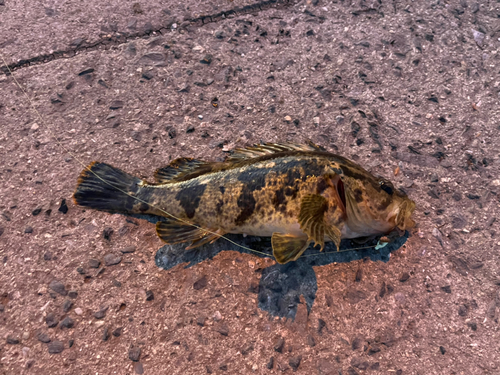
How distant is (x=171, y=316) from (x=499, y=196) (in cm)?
332

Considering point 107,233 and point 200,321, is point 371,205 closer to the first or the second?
point 200,321

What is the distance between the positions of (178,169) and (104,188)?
28.2 inches

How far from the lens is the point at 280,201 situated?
3.04 metres

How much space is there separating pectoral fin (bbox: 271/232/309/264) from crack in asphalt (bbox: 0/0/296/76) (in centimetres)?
340

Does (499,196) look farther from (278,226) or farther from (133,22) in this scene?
(133,22)

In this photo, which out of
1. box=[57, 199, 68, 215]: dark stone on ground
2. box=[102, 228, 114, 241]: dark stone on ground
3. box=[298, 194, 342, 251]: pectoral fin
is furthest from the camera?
box=[57, 199, 68, 215]: dark stone on ground

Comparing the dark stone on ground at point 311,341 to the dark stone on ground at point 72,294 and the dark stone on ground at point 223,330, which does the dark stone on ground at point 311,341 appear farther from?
the dark stone on ground at point 72,294

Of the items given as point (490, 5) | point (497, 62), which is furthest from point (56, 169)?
point (490, 5)

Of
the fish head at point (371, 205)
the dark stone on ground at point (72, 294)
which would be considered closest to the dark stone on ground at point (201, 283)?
the dark stone on ground at point (72, 294)

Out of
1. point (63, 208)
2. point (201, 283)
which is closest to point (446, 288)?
point (201, 283)

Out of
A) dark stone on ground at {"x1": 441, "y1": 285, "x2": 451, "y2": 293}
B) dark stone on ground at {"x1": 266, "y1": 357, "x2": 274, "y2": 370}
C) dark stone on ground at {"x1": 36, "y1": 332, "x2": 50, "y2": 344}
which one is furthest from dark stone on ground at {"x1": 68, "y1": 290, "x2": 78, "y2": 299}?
dark stone on ground at {"x1": 441, "y1": 285, "x2": 451, "y2": 293}

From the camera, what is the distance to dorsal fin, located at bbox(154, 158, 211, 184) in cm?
357

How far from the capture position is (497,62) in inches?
183

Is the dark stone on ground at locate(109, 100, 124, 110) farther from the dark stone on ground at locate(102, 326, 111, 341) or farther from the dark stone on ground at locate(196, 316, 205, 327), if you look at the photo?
the dark stone on ground at locate(196, 316, 205, 327)
